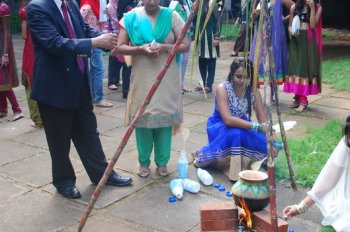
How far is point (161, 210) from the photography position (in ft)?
12.3

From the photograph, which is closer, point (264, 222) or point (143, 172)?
point (264, 222)

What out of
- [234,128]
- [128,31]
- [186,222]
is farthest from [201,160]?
[128,31]

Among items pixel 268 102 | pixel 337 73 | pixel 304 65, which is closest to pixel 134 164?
pixel 268 102

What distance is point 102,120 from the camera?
632 cm

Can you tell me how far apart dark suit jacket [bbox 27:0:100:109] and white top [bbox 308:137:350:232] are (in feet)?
6.04

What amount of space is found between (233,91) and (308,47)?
260 cm

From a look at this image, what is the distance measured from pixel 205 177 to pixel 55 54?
5.32ft

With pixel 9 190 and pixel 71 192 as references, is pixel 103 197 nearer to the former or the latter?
pixel 71 192

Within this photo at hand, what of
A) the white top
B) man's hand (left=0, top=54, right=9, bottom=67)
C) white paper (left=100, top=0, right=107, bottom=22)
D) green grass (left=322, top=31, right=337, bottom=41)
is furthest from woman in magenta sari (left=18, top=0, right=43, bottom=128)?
green grass (left=322, top=31, right=337, bottom=41)

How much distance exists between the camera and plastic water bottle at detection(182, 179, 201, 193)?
4.05 m

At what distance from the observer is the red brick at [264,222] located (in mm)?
2863

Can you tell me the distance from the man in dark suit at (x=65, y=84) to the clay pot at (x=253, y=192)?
138 centimetres

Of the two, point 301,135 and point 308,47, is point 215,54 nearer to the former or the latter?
point 308,47

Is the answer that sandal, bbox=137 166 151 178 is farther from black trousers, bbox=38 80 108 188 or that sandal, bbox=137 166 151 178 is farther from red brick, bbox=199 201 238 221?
red brick, bbox=199 201 238 221
